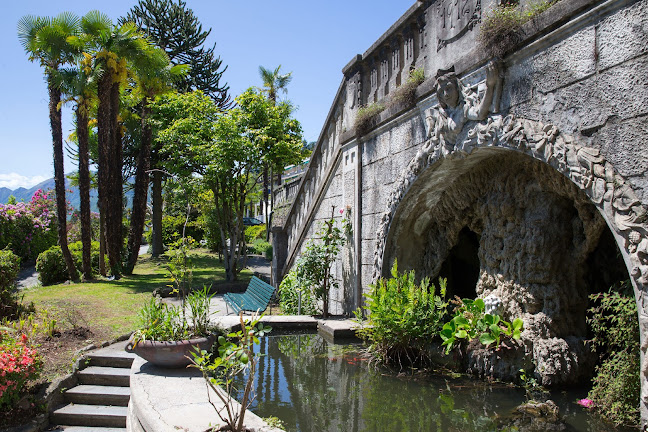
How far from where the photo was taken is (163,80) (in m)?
16.5

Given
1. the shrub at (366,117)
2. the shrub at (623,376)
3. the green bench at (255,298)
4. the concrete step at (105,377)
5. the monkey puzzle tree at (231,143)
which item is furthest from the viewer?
the monkey puzzle tree at (231,143)

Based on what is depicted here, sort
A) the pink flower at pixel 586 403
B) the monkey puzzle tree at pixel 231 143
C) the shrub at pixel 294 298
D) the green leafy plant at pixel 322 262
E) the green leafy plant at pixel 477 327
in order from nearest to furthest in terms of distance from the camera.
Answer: the pink flower at pixel 586 403 → the green leafy plant at pixel 477 327 → the green leafy plant at pixel 322 262 → the shrub at pixel 294 298 → the monkey puzzle tree at pixel 231 143

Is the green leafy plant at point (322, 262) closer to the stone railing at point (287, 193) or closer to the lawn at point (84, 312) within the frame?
the lawn at point (84, 312)

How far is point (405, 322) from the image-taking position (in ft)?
16.9

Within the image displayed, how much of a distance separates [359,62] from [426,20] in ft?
5.95

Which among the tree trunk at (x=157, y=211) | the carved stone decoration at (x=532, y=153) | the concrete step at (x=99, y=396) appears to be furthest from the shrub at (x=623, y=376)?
the tree trunk at (x=157, y=211)

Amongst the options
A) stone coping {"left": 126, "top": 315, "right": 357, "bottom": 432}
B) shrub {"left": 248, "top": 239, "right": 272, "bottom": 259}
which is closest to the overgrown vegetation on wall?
stone coping {"left": 126, "top": 315, "right": 357, "bottom": 432}

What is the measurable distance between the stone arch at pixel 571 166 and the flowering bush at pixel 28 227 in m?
16.9

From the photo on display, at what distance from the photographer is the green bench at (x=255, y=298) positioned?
25.2ft

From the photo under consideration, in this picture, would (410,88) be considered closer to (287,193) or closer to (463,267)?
(463,267)

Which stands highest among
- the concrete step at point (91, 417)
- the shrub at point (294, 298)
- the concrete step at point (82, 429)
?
the shrub at point (294, 298)

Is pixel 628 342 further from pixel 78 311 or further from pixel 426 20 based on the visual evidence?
pixel 78 311

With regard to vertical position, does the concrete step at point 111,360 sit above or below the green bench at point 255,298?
below

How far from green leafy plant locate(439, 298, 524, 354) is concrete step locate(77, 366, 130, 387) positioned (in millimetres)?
3560
